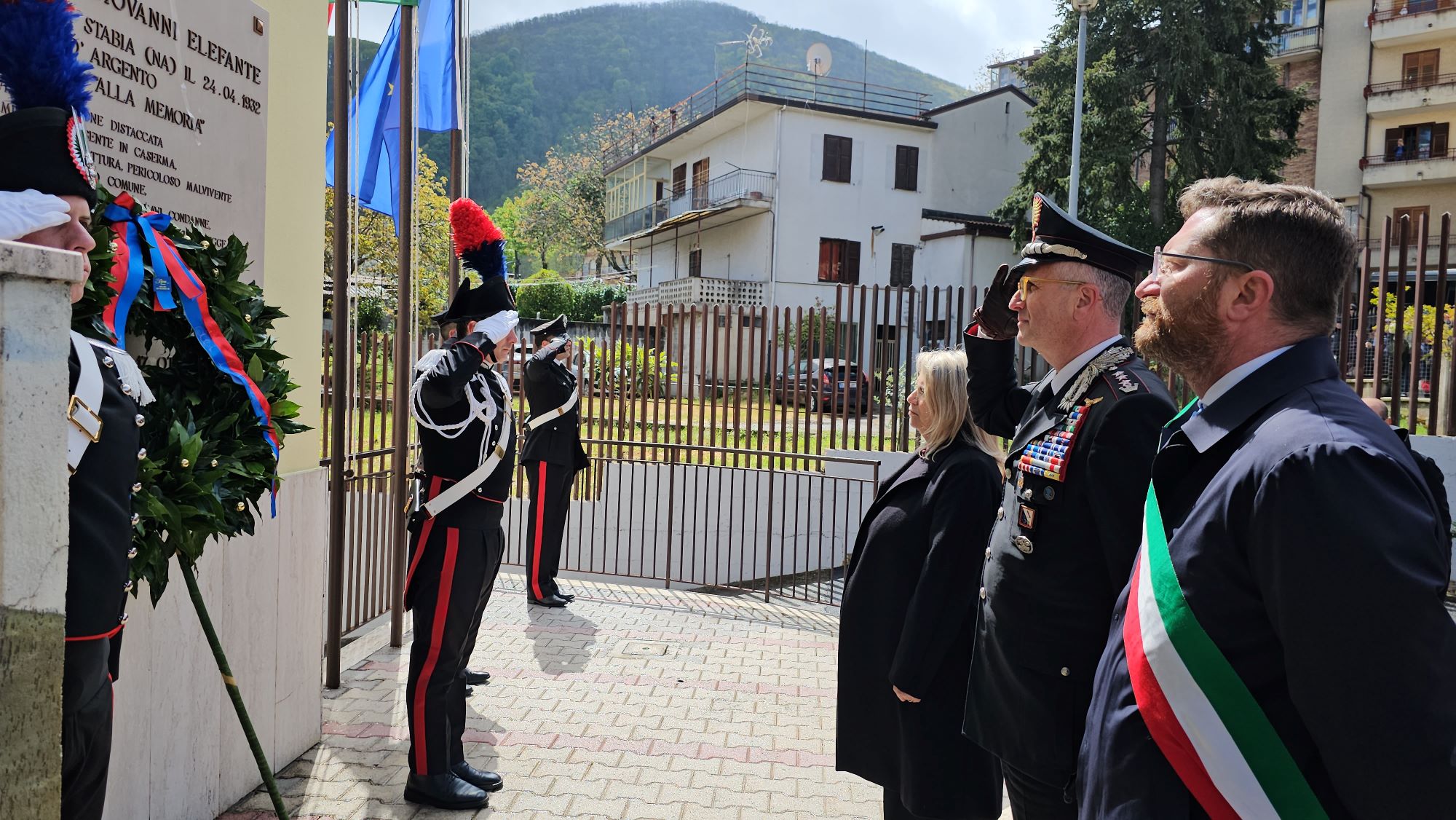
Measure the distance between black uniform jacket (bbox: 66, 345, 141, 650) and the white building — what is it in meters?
29.5

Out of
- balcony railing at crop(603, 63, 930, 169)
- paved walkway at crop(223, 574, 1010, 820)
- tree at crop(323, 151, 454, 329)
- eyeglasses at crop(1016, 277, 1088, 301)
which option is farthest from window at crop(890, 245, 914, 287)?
eyeglasses at crop(1016, 277, 1088, 301)

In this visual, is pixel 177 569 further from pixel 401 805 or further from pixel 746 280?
pixel 746 280

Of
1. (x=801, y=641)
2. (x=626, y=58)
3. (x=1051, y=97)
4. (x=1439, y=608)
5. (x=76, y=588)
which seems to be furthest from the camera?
(x=626, y=58)

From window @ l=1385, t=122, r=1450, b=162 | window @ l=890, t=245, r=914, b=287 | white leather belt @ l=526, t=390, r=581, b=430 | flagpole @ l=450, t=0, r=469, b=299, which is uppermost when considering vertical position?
window @ l=1385, t=122, r=1450, b=162

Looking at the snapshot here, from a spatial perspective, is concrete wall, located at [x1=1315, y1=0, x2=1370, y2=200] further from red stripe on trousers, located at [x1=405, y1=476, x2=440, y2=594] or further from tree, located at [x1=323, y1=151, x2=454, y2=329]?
red stripe on trousers, located at [x1=405, y1=476, x2=440, y2=594]

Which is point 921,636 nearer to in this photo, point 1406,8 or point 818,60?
point 818,60

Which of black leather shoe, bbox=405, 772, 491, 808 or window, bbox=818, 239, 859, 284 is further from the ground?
window, bbox=818, 239, 859, 284

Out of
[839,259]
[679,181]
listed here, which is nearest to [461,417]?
[839,259]

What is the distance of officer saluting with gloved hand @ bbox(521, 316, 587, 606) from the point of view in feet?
25.4

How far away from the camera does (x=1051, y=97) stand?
27.0 meters

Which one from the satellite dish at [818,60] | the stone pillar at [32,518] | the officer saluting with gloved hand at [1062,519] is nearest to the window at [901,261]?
the satellite dish at [818,60]

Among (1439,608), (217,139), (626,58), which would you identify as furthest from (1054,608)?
(626,58)

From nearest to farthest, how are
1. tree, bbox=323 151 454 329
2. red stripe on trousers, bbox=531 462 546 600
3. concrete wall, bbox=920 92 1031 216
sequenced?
red stripe on trousers, bbox=531 462 546 600, tree, bbox=323 151 454 329, concrete wall, bbox=920 92 1031 216

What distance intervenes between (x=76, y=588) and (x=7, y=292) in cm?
Answer: 84
